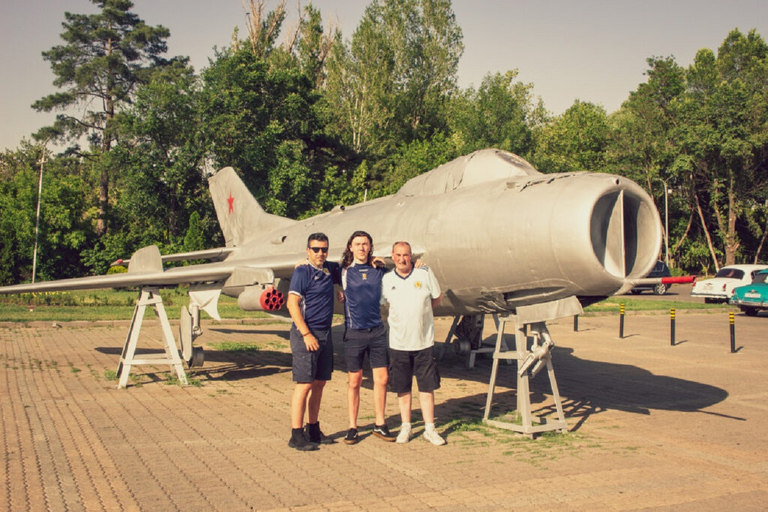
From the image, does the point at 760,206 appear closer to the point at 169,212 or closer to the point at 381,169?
the point at 381,169

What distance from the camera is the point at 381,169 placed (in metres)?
51.3

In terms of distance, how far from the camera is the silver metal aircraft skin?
265 inches

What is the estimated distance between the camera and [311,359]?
6684 millimetres

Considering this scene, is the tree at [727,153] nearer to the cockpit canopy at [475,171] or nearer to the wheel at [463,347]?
the wheel at [463,347]

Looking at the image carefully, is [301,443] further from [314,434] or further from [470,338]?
[470,338]

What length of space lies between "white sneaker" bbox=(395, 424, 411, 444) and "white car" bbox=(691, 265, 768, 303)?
27970 millimetres

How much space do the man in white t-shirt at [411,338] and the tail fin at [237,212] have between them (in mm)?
8110

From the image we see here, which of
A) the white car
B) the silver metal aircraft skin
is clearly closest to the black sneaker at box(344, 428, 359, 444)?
the silver metal aircraft skin

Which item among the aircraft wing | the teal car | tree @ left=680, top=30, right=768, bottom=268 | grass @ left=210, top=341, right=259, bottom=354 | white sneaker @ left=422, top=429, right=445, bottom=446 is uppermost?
tree @ left=680, top=30, right=768, bottom=268

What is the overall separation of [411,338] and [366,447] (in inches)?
49.5

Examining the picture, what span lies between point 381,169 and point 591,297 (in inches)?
1764

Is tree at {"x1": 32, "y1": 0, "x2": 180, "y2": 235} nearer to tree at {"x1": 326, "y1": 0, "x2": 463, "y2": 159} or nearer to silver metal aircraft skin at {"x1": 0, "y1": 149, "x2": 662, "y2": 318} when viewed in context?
tree at {"x1": 326, "y1": 0, "x2": 463, "y2": 159}

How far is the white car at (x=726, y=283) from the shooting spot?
98.6ft

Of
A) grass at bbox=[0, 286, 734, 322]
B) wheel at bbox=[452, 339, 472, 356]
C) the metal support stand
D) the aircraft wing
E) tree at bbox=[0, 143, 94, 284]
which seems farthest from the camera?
tree at bbox=[0, 143, 94, 284]
